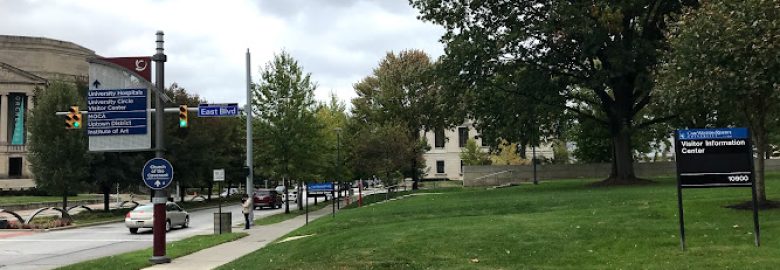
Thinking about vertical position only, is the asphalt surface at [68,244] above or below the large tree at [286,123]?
below

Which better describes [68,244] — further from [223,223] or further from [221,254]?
[221,254]

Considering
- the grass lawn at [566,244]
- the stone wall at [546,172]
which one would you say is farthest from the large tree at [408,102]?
the grass lawn at [566,244]

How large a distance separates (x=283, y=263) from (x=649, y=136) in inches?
1779

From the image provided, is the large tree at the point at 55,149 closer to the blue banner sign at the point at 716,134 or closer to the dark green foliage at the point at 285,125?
the dark green foliage at the point at 285,125

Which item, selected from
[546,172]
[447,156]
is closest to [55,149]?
[546,172]

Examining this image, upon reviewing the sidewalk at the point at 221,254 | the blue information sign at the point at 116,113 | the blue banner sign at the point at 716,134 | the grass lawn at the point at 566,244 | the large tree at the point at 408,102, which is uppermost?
the large tree at the point at 408,102

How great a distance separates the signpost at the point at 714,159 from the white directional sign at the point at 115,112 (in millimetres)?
11175

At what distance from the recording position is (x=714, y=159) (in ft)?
37.3

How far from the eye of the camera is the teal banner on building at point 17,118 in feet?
255

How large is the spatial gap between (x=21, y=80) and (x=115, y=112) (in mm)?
74761

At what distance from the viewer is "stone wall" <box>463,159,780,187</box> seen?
162 feet

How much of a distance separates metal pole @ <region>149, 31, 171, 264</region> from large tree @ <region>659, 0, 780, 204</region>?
11827mm

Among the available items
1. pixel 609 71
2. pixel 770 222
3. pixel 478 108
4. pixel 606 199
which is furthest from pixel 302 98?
pixel 770 222

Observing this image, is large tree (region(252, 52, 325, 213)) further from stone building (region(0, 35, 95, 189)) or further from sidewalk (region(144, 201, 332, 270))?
stone building (region(0, 35, 95, 189))
